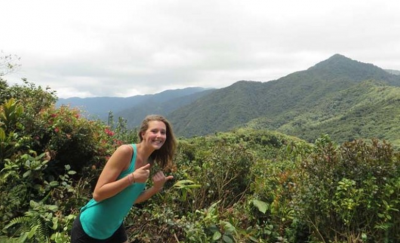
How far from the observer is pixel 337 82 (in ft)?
543

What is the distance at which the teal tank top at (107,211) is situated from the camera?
219 cm

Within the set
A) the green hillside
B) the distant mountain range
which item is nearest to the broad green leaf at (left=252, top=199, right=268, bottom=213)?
the green hillside

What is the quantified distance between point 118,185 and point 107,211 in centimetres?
32

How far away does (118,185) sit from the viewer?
2004mm

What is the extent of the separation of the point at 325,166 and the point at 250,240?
1.05 m

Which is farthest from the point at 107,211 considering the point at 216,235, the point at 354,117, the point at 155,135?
the point at 354,117

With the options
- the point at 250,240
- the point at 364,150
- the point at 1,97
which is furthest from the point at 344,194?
the point at 1,97

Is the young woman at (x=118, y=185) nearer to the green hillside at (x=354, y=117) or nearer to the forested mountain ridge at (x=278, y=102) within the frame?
the green hillside at (x=354, y=117)

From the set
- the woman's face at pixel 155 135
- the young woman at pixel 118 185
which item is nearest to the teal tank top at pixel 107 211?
the young woman at pixel 118 185

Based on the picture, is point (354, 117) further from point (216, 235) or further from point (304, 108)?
point (216, 235)

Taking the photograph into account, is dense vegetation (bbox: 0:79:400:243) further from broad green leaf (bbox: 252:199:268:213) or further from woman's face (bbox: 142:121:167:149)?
woman's face (bbox: 142:121:167:149)

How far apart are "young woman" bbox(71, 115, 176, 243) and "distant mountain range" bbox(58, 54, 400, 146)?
7470 cm

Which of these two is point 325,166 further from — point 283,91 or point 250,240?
point 283,91

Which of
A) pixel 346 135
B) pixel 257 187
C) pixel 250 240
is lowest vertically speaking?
pixel 346 135
